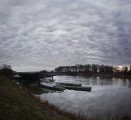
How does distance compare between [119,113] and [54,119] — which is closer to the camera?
[54,119]

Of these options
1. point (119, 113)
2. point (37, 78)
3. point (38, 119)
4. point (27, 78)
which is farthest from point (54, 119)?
point (27, 78)

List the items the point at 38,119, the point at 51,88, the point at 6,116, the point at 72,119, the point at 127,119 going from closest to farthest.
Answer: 1. the point at 6,116
2. the point at 38,119
3. the point at 72,119
4. the point at 127,119
5. the point at 51,88

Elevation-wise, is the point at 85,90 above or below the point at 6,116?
below

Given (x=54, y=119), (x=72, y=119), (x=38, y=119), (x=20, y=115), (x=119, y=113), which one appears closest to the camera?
(x=20, y=115)

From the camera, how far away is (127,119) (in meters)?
29.4

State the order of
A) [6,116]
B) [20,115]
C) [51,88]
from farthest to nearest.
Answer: [51,88]
[20,115]
[6,116]

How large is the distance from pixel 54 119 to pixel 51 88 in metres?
62.4

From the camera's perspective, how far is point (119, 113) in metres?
35.1

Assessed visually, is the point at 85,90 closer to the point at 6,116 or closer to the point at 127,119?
the point at 127,119

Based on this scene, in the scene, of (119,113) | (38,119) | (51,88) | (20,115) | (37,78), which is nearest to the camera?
(20,115)

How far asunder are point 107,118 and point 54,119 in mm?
16453

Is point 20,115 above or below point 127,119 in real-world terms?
above

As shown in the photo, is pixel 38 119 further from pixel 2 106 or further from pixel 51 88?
pixel 51 88

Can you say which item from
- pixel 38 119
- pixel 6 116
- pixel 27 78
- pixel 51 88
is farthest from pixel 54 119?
pixel 27 78
